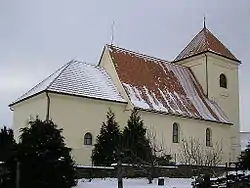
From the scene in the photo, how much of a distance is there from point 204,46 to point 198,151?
1124 cm

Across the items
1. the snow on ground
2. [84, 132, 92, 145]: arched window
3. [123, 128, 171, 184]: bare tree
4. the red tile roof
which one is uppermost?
the red tile roof

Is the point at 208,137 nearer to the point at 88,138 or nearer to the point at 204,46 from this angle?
the point at 204,46

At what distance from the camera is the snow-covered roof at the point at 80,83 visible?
99.2 feet

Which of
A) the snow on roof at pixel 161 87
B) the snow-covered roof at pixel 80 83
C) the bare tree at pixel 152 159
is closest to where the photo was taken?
the bare tree at pixel 152 159

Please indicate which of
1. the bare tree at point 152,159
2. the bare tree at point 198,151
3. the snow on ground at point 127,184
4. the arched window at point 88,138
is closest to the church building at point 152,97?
the arched window at point 88,138

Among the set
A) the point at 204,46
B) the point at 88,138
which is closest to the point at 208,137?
the point at 204,46

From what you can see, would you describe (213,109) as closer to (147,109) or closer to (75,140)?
(147,109)

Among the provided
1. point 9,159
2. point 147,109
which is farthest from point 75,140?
point 9,159

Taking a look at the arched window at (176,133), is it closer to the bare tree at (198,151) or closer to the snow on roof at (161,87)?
the bare tree at (198,151)

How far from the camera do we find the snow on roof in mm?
33688

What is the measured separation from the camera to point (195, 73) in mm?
41188

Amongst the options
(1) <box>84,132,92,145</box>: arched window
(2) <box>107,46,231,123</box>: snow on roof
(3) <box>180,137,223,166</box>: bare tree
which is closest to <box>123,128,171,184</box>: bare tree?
(3) <box>180,137,223,166</box>: bare tree

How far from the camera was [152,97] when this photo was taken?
34.1 meters

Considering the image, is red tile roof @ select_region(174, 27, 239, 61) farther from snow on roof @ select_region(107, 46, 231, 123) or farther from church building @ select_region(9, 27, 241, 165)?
snow on roof @ select_region(107, 46, 231, 123)
